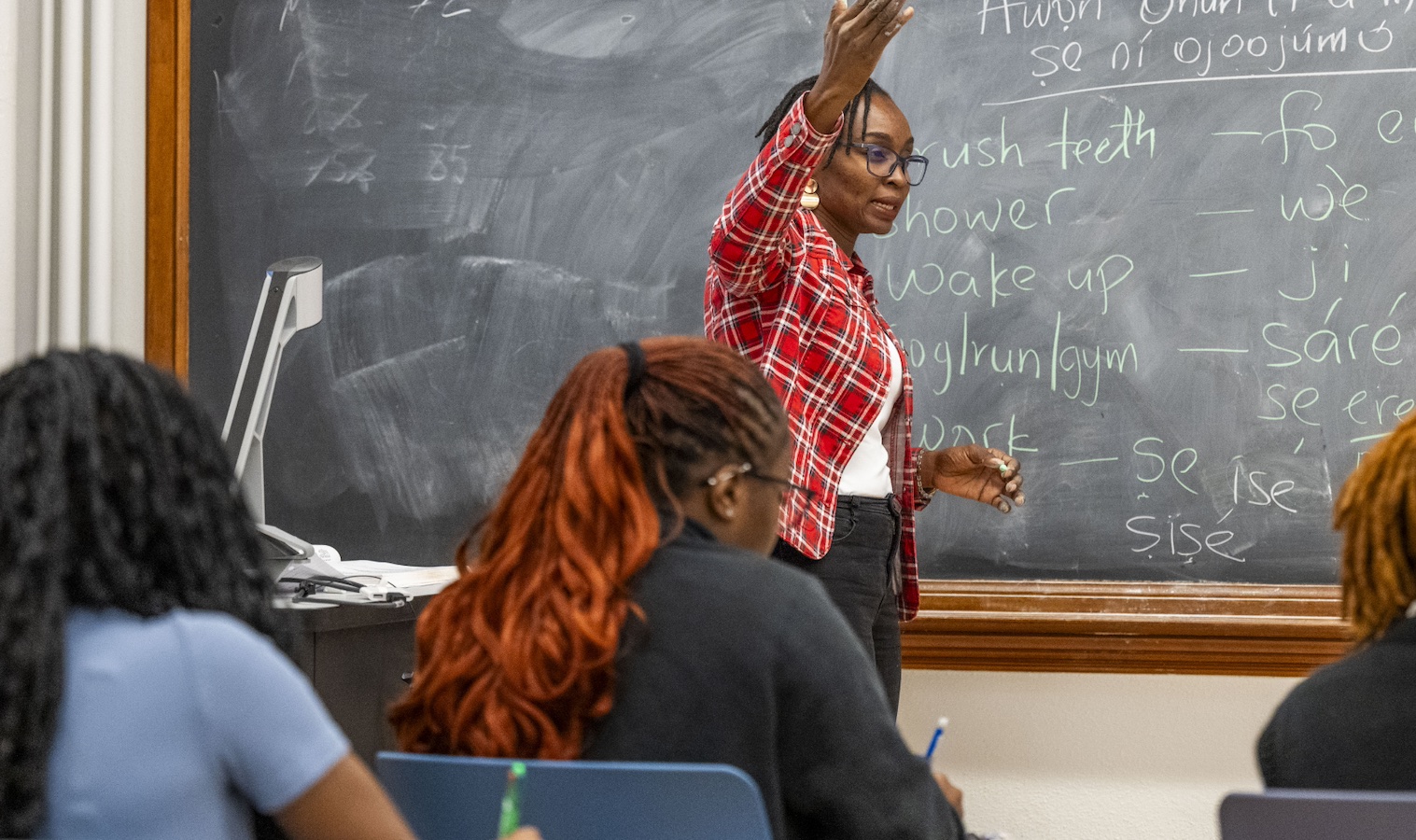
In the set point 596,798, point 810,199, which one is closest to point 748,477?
point 596,798

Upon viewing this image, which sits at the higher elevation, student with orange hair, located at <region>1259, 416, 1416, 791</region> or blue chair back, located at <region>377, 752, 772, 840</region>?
student with orange hair, located at <region>1259, 416, 1416, 791</region>

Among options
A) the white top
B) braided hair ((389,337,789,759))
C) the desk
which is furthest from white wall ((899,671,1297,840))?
braided hair ((389,337,789,759))

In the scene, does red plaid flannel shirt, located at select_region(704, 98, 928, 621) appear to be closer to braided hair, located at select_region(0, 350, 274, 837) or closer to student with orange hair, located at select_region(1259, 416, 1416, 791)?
student with orange hair, located at select_region(1259, 416, 1416, 791)

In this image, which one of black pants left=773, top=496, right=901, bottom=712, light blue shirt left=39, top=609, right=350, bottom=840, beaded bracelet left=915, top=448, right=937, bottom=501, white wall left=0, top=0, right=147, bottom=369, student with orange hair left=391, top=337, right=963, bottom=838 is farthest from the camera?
white wall left=0, top=0, right=147, bottom=369

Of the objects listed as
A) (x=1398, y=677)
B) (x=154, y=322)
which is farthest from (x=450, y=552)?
(x=1398, y=677)

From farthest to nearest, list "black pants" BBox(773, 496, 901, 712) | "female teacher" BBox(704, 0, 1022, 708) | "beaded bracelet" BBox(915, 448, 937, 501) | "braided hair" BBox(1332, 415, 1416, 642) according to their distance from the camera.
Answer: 1. "beaded bracelet" BBox(915, 448, 937, 501)
2. "black pants" BBox(773, 496, 901, 712)
3. "female teacher" BBox(704, 0, 1022, 708)
4. "braided hair" BBox(1332, 415, 1416, 642)

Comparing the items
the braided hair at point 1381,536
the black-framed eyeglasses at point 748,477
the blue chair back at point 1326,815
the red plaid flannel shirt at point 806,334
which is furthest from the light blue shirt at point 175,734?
the red plaid flannel shirt at point 806,334

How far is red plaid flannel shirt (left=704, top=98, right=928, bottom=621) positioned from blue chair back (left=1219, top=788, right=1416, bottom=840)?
3.52 ft

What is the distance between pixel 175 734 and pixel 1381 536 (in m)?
0.95

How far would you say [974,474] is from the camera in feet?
7.54

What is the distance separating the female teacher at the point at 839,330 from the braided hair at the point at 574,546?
67 cm

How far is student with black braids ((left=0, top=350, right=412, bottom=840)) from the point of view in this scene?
2.79 ft

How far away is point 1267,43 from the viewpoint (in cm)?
251

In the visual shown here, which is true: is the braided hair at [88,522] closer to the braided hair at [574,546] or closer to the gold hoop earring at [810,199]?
the braided hair at [574,546]
